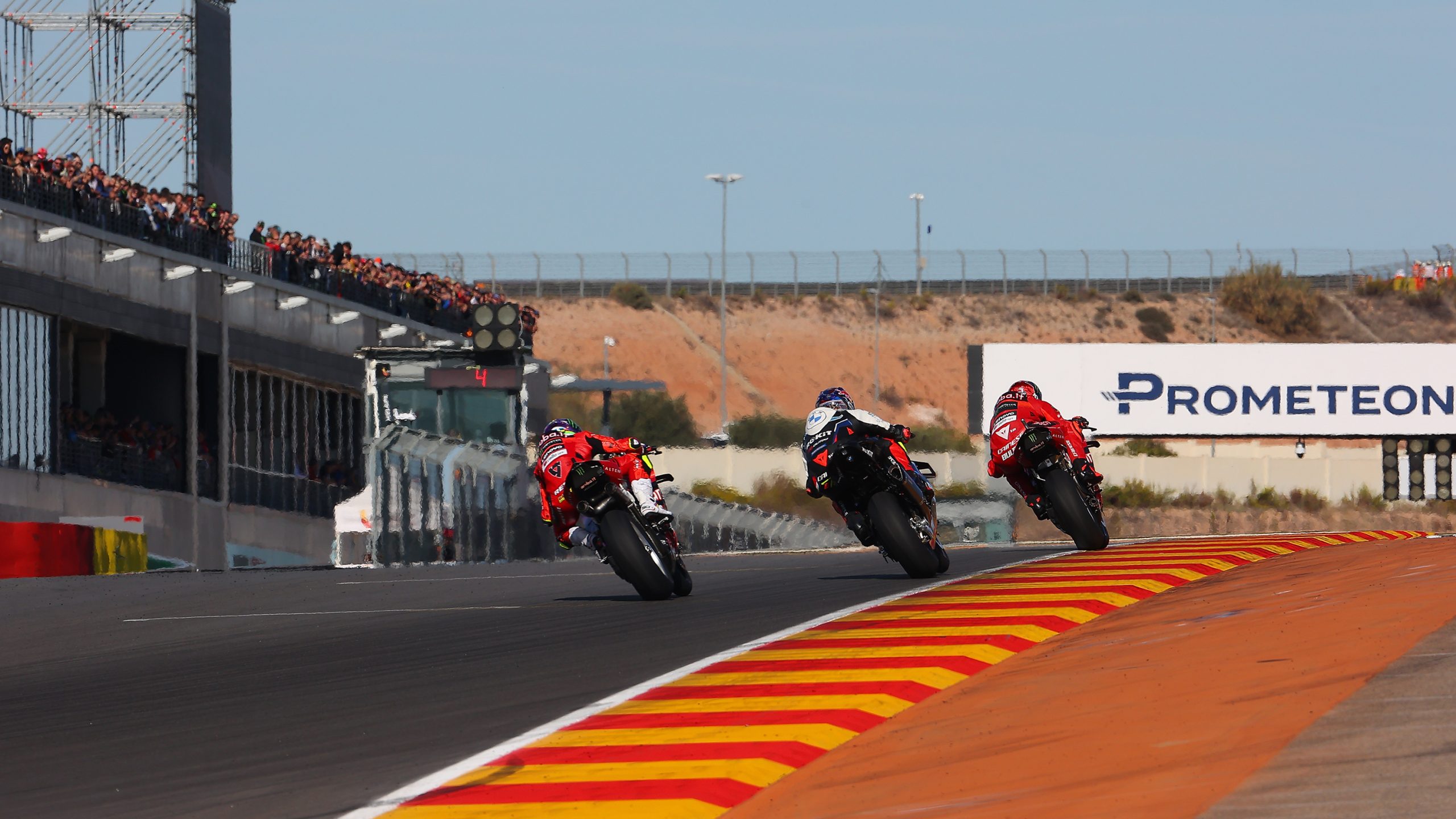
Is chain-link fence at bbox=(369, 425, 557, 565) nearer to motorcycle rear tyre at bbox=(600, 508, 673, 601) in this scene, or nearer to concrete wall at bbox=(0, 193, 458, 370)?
concrete wall at bbox=(0, 193, 458, 370)

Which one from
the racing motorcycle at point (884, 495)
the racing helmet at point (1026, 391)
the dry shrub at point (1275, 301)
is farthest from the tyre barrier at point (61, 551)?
the dry shrub at point (1275, 301)

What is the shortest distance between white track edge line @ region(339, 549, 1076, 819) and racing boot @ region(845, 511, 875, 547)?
1.58 m

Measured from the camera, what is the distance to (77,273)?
37.2 m

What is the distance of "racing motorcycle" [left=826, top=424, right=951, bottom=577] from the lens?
14.9m

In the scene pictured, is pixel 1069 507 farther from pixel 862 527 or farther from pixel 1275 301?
pixel 1275 301

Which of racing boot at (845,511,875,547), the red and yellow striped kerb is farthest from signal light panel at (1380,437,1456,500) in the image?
the red and yellow striped kerb

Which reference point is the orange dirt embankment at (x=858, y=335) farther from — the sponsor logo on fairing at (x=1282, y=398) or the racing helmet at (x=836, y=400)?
the racing helmet at (x=836, y=400)

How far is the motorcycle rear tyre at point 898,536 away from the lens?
14.9 m

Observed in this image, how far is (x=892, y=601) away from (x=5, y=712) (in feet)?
19.7

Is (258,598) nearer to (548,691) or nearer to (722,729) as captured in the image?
(548,691)

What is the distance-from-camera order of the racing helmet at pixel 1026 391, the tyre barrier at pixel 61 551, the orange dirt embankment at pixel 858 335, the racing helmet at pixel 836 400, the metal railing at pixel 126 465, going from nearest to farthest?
the racing helmet at pixel 836 400, the racing helmet at pixel 1026 391, the tyre barrier at pixel 61 551, the metal railing at pixel 126 465, the orange dirt embankment at pixel 858 335

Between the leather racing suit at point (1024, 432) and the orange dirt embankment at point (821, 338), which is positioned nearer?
the leather racing suit at point (1024, 432)

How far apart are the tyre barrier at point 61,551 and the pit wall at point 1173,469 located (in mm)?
29912

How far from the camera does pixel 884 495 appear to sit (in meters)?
14.9
